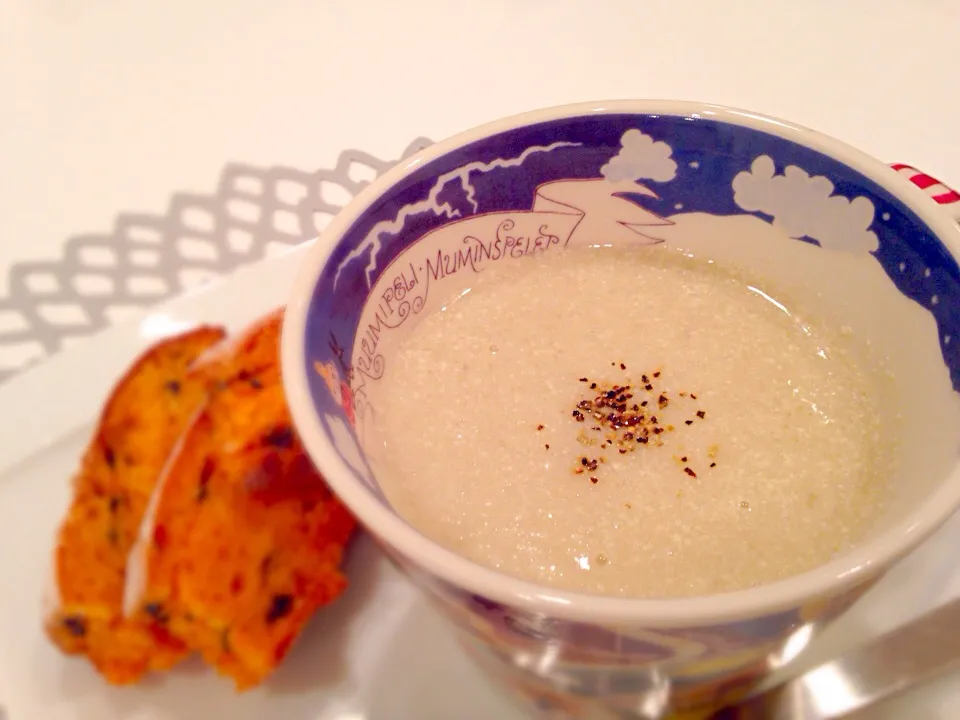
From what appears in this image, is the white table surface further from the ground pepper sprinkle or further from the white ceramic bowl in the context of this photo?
the ground pepper sprinkle

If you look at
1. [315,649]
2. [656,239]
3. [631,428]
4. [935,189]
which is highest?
[935,189]

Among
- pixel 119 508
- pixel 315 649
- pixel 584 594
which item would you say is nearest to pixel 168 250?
pixel 119 508

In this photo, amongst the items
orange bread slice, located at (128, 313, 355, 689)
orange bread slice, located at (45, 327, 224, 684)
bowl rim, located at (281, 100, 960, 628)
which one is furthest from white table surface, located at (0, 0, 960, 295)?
bowl rim, located at (281, 100, 960, 628)

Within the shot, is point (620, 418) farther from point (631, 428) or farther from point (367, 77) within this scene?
point (367, 77)

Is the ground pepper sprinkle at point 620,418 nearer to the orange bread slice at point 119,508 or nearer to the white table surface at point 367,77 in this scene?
the orange bread slice at point 119,508

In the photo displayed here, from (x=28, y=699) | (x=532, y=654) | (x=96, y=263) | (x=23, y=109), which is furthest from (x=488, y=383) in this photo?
(x=23, y=109)

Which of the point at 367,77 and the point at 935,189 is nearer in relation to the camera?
the point at 935,189
